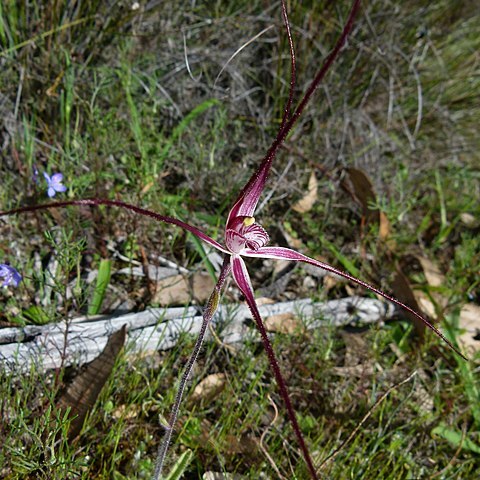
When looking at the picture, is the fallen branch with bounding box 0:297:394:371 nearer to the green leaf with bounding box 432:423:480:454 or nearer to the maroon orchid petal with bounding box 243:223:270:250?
the green leaf with bounding box 432:423:480:454

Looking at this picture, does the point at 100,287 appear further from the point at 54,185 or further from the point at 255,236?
the point at 255,236

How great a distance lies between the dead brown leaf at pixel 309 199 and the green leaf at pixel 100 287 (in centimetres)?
91

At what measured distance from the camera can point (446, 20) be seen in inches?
129

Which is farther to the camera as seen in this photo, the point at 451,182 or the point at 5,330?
the point at 451,182

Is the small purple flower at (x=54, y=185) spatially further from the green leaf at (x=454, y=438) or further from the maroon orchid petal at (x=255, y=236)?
the green leaf at (x=454, y=438)

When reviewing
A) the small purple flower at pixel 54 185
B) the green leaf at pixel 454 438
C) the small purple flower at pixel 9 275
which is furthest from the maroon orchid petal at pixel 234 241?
the green leaf at pixel 454 438

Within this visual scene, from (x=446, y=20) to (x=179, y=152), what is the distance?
184cm

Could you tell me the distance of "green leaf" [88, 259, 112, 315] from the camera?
1812mm

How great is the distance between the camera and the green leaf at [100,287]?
1812mm

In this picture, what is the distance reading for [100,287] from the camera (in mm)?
1833

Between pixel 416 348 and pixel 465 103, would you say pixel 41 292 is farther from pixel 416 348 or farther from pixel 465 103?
pixel 465 103

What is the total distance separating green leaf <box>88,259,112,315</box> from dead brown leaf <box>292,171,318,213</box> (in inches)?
35.8

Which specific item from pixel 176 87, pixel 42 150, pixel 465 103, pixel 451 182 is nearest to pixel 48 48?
pixel 42 150

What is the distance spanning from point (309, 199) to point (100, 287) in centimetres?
106
